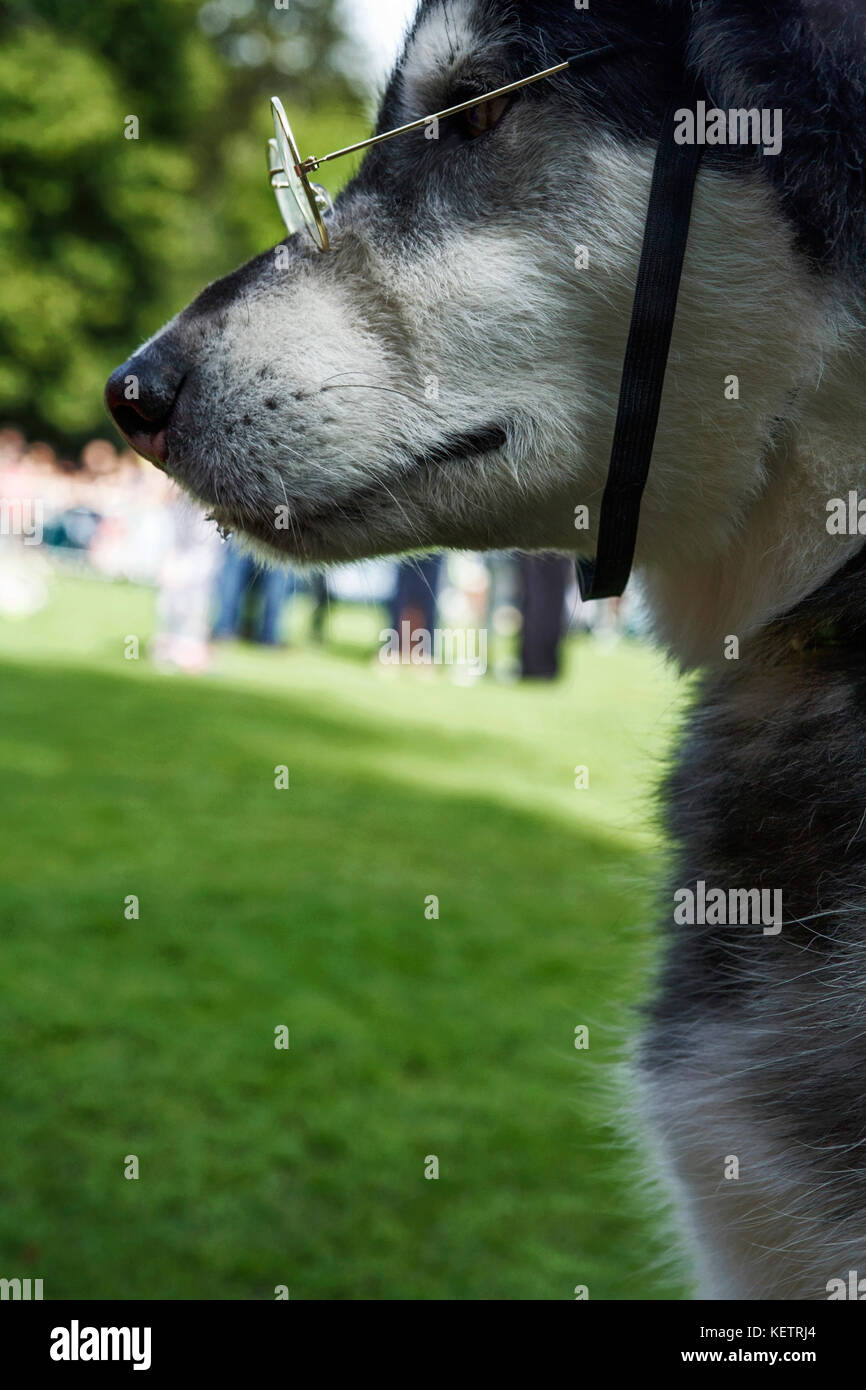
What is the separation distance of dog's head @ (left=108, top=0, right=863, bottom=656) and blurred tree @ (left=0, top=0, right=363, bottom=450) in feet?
104

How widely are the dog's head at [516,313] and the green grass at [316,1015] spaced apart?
2.07ft

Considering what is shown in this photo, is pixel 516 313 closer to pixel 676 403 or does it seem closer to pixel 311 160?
pixel 676 403

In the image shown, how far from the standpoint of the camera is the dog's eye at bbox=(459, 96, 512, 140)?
6.15 ft

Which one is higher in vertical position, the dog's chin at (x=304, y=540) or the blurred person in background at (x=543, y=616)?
the blurred person in background at (x=543, y=616)

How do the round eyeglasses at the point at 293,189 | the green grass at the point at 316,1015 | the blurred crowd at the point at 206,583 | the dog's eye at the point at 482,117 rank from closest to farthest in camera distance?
the dog's eye at the point at 482,117, the round eyeglasses at the point at 293,189, the green grass at the point at 316,1015, the blurred crowd at the point at 206,583

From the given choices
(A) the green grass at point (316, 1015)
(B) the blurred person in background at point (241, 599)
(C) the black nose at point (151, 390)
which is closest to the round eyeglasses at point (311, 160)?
(C) the black nose at point (151, 390)

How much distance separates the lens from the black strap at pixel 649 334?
1789mm

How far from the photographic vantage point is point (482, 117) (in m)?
1.89

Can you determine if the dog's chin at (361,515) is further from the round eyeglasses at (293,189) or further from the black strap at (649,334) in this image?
the round eyeglasses at (293,189)

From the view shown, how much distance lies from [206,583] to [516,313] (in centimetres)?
1087

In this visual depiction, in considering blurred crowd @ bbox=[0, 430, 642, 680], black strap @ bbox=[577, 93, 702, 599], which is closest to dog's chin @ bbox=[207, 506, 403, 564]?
black strap @ bbox=[577, 93, 702, 599]

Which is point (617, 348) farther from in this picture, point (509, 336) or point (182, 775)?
point (182, 775)

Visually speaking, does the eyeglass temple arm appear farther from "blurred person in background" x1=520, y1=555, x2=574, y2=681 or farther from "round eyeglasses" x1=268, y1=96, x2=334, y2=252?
"blurred person in background" x1=520, y1=555, x2=574, y2=681

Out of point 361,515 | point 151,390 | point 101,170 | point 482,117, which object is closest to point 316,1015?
point 361,515
